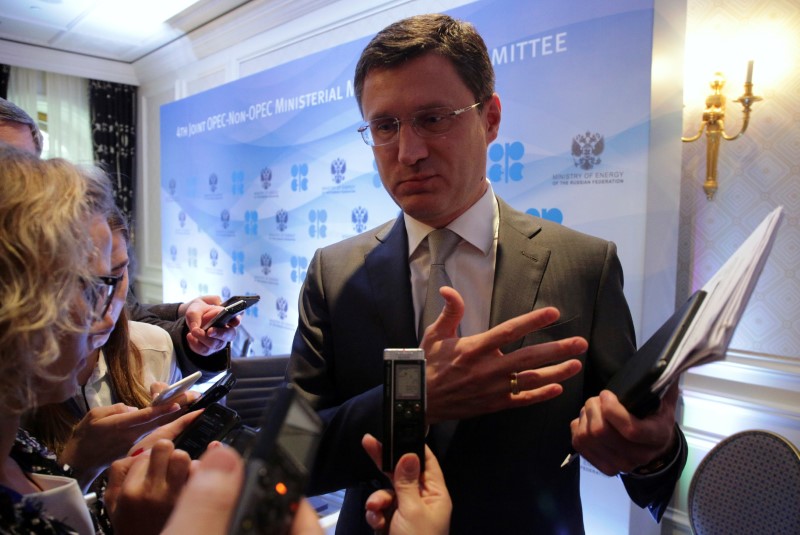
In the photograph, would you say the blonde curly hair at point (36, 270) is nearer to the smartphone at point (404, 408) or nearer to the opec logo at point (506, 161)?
the smartphone at point (404, 408)

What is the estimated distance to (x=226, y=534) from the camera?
505mm

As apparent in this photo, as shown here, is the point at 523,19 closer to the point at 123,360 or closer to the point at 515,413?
the point at 515,413

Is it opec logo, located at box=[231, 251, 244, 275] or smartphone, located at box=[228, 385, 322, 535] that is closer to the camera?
smartphone, located at box=[228, 385, 322, 535]

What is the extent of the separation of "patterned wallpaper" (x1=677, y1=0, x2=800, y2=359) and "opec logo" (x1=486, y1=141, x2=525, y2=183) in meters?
0.90

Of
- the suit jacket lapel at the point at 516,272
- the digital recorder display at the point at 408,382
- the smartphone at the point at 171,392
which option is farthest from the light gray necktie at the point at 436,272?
the smartphone at the point at 171,392

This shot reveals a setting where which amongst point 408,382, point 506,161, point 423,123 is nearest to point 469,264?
point 423,123

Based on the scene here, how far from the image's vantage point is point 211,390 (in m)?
1.14

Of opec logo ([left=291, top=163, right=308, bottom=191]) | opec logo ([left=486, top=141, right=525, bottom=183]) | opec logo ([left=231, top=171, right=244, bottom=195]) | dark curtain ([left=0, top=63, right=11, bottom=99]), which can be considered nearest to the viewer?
opec logo ([left=486, top=141, right=525, bottom=183])

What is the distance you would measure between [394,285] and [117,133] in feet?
23.4

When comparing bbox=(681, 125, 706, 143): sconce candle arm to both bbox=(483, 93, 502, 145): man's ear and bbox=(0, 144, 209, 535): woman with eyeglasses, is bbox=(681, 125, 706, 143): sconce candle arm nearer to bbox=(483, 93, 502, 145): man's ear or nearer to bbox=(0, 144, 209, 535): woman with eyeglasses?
bbox=(483, 93, 502, 145): man's ear

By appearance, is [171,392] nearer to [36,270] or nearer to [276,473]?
[36,270]

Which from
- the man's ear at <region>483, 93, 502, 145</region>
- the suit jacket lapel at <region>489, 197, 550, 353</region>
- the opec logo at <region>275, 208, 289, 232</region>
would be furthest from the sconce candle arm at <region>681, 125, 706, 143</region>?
the opec logo at <region>275, 208, 289, 232</region>

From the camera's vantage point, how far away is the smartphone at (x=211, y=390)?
112 centimetres

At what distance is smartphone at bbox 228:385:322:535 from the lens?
0.50 metres
